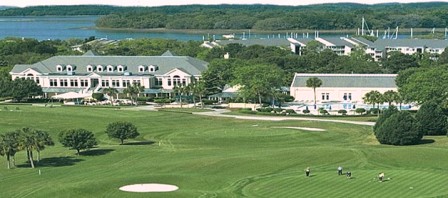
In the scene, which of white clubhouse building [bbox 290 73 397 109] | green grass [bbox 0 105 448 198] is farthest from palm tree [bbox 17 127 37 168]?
white clubhouse building [bbox 290 73 397 109]

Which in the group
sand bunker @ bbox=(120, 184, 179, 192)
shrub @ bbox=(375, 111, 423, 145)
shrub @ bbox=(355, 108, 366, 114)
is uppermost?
shrub @ bbox=(355, 108, 366, 114)

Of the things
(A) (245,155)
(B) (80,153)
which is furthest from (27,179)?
(A) (245,155)

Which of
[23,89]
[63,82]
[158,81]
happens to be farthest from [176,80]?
[23,89]

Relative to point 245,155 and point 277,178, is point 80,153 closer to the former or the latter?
point 245,155

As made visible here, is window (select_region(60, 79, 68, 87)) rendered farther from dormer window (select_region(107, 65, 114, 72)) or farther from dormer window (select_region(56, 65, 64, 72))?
dormer window (select_region(107, 65, 114, 72))

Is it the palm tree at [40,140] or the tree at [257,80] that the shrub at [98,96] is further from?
the palm tree at [40,140]

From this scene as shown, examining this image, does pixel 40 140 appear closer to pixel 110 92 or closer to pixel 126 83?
pixel 110 92
